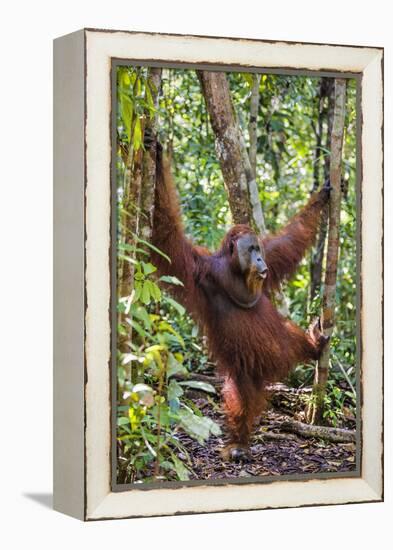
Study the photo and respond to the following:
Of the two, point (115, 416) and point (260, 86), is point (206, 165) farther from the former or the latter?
point (115, 416)

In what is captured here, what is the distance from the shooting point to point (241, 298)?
5.50 metres

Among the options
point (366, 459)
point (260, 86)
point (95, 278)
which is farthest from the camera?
point (260, 86)

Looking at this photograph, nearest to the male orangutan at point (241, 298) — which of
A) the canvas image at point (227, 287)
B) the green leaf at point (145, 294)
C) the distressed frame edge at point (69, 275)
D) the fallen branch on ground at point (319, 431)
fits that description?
the canvas image at point (227, 287)

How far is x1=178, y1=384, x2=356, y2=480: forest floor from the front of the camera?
4906mm

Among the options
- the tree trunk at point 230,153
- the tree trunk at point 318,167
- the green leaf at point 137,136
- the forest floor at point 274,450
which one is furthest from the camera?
the tree trunk at point 318,167

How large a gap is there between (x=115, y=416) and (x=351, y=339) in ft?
6.77

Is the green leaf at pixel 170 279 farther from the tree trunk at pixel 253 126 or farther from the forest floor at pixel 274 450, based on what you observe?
the tree trunk at pixel 253 126

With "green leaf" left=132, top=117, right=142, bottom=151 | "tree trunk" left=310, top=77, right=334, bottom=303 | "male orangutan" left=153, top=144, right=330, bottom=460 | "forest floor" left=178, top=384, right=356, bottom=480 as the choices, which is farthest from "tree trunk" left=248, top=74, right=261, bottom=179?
"forest floor" left=178, top=384, right=356, bottom=480

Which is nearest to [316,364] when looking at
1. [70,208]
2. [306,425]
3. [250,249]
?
[306,425]

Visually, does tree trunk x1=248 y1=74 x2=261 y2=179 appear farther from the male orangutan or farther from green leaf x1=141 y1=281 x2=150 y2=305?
green leaf x1=141 y1=281 x2=150 y2=305

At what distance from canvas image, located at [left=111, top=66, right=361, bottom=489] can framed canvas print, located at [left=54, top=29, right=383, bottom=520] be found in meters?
0.01

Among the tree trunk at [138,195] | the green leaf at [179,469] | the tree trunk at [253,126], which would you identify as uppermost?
the tree trunk at [253,126]

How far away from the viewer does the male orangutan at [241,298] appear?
5.02 metres

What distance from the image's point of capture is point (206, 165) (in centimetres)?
613
